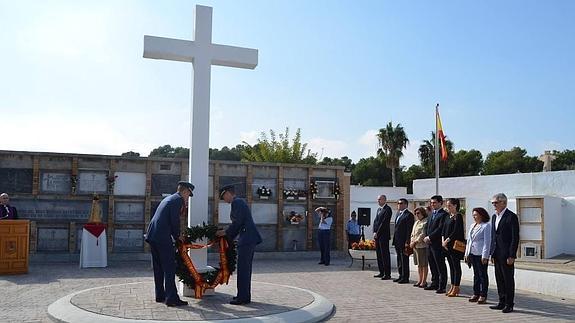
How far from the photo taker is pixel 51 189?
14656 mm

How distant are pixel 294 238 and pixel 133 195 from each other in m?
4.86

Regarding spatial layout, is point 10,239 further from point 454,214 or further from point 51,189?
point 454,214

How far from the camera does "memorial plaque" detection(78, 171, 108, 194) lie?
1492cm

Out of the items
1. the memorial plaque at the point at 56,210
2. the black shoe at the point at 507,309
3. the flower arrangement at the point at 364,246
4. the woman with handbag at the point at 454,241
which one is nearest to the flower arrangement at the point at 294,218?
the flower arrangement at the point at 364,246

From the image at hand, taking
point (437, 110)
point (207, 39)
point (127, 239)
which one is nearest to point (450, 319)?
point (207, 39)

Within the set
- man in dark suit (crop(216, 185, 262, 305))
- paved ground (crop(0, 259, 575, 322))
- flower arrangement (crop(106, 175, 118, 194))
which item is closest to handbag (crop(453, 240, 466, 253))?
Result: paved ground (crop(0, 259, 575, 322))

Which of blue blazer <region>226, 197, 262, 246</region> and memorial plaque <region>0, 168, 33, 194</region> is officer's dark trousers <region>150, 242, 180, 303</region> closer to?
blue blazer <region>226, 197, 262, 246</region>

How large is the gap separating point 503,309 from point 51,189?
11.2 metres

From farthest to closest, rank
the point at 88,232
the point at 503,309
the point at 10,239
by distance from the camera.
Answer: the point at 88,232, the point at 10,239, the point at 503,309

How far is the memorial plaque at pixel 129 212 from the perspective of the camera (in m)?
15.2

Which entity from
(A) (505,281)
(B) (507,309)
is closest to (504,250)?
(A) (505,281)

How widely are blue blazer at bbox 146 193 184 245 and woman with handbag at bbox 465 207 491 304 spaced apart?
4.86 metres

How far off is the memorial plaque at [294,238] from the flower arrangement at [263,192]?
1.15 m

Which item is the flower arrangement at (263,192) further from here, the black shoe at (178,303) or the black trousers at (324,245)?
the black shoe at (178,303)
